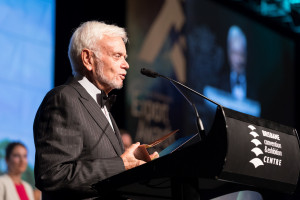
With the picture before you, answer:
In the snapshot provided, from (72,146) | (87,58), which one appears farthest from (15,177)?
(72,146)

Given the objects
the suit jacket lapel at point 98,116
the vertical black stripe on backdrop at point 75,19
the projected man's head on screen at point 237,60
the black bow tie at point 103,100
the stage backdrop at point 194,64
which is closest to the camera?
the suit jacket lapel at point 98,116

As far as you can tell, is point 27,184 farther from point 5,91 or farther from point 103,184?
point 103,184

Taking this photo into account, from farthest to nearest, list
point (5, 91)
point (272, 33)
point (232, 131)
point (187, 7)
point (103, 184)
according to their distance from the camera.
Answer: point (272, 33)
point (187, 7)
point (5, 91)
point (103, 184)
point (232, 131)

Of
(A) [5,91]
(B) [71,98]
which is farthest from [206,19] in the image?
(B) [71,98]

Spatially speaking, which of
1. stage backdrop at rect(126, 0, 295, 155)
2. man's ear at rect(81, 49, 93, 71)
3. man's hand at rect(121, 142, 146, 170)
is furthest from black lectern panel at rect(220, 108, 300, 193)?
stage backdrop at rect(126, 0, 295, 155)

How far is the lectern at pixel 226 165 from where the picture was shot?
155cm

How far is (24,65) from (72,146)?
97.3 inches

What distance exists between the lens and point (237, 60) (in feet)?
22.1

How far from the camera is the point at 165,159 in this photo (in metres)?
1.61

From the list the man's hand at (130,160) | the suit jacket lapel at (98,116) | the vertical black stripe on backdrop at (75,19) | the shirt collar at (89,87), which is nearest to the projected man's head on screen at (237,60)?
the vertical black stripe on backdrop at (75,19)

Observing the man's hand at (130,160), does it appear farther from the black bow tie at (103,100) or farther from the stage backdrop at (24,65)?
the stage backdrop at (24,65)

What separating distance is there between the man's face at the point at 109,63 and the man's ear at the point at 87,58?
33 mm

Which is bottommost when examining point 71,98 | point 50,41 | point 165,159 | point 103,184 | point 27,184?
point 27,184

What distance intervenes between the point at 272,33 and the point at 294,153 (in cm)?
631
